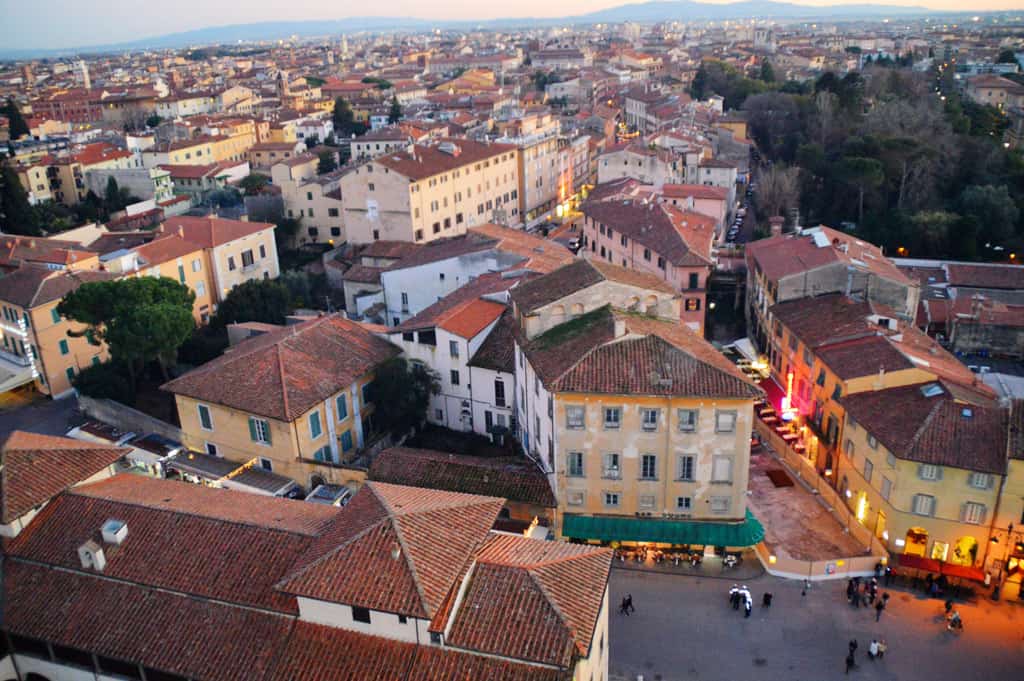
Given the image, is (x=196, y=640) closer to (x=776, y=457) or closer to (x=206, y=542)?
(x=206, y=542)

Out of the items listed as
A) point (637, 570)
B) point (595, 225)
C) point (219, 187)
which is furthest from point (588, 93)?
point (637, 570)

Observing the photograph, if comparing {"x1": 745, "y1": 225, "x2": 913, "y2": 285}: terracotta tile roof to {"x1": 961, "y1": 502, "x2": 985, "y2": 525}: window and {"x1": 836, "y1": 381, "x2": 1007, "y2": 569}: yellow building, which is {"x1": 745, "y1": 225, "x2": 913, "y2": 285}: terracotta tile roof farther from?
{"x1": 961, "y1": 502, "x2": 985, "y2": 525}: window

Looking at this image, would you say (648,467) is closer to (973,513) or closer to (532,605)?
(532,605)

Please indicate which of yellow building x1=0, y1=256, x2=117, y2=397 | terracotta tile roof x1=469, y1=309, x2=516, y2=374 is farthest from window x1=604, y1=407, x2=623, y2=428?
yellow building x1=0, y1=256, x2=117, y2=397

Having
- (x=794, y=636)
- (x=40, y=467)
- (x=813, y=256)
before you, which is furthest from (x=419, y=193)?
(x=794, y=636)

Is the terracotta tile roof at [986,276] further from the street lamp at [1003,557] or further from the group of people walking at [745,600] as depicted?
the group of people walking at [745,600]

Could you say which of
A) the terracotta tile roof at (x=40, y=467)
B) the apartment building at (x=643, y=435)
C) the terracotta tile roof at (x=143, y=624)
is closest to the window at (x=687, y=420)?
the apartment building at (x=643, y=435)
